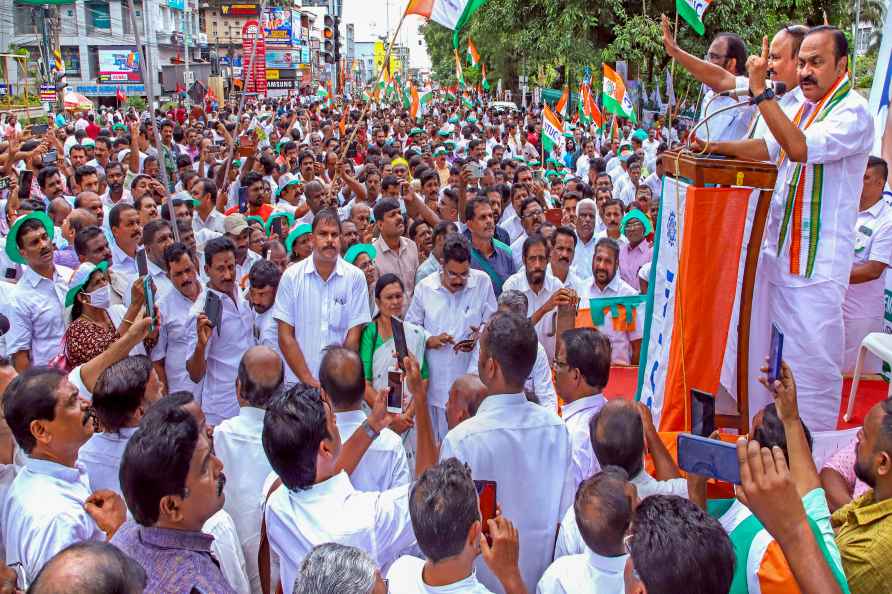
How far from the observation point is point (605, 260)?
550 cm

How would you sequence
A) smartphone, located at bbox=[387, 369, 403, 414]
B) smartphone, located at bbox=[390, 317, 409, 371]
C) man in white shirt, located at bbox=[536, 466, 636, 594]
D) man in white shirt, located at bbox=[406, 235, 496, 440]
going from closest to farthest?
man in white shirt, located at bbox=[536, 466, 636, 594] → smartphone, located at bbox=[387, 369, 403, 414] → smartphone, located at bbox=[390, 317, 409, 371] → man in white shirt, located at bbox=[406, 235, 496, 440]

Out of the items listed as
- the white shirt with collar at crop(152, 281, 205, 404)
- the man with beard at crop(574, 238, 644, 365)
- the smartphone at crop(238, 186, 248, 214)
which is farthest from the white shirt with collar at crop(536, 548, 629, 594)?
the smartphone at crop(238, 186, 248, 214)

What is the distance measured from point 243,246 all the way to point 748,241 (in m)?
3.81

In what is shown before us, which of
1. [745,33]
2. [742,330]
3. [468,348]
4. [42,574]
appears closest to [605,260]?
[468,348]

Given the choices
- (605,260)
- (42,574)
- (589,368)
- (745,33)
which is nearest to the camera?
(42,574)

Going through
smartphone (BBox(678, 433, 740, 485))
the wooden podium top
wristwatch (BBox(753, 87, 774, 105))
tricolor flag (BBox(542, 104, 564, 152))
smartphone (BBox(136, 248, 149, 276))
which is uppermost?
wristwatch (BBox(753, 87, 774, 105))

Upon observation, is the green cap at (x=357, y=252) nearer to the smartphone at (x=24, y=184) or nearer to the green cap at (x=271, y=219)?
the green cap at (x=271, y=219)

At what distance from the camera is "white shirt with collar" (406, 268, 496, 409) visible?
A: 468 centimetres

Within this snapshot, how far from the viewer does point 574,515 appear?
2.69 meters

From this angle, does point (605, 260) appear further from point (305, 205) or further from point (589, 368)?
point (305, 205)

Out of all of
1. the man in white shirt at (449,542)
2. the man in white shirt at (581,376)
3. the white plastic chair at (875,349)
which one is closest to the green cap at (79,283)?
the man in white shirt at (581,376)

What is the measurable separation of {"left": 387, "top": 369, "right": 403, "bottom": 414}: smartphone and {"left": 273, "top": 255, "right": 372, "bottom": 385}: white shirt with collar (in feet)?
4.49

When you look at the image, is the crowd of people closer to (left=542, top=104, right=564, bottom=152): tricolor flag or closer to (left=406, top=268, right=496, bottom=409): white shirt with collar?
(left=406, top=268, right=496, bottom=409): white shirt with collar

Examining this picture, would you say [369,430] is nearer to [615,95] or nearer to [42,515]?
[42,515]
